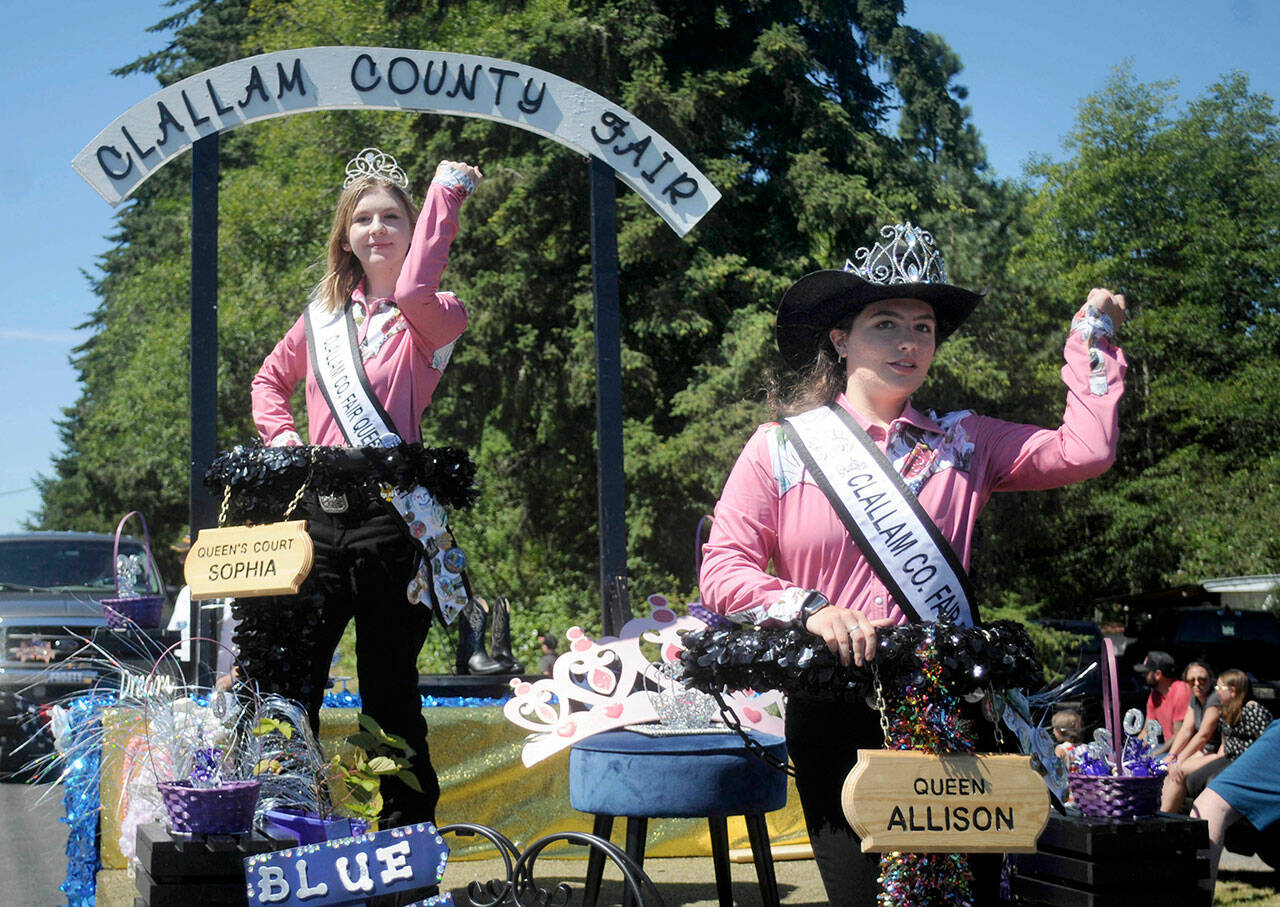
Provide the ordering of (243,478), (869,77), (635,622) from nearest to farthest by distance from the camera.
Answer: (243,478), (635,622), (869,77)

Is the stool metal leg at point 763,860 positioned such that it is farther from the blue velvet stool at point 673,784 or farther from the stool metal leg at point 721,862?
the stool metal leg at point 721,862

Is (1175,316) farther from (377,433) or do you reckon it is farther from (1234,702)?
(377,433)

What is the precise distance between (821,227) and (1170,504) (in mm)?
9804

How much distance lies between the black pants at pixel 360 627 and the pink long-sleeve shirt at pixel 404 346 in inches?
11.2

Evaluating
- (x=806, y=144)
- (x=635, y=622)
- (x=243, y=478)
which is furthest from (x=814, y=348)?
(x=806, y=144)

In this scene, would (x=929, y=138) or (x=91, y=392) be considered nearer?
(x=929, y=138)

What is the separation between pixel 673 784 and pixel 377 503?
3.09ft

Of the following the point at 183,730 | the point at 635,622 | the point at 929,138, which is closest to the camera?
the point at 183,730

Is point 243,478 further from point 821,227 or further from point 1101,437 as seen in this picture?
point 821,227

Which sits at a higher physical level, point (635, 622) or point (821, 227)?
point (821, 227)

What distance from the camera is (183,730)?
2.58 m

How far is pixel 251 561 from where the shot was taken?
3.08m

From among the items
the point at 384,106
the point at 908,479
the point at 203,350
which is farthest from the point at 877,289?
the point at 384,106

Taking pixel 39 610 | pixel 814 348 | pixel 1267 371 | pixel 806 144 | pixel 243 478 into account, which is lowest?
pixel 39 610
